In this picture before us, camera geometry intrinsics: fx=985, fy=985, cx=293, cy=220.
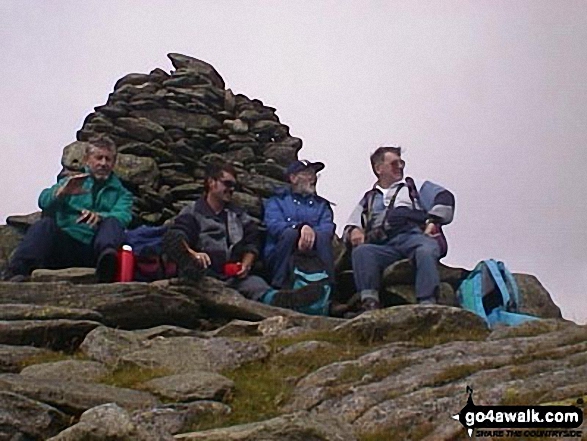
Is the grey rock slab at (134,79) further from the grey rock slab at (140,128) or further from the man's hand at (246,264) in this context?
the man's hand at (246,264)

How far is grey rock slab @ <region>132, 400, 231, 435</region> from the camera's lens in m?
8.37

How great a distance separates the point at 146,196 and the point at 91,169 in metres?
3.23

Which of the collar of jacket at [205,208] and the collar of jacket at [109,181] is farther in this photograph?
the collar of jacket at [109,181]

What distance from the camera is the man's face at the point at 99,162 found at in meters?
15.1

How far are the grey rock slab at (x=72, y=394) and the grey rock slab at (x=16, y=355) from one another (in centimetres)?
139

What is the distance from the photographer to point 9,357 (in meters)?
10.9

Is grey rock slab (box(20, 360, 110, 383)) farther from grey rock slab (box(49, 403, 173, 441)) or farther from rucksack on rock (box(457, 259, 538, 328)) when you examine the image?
rucksack on rock (box(457, 259, 538, 328))

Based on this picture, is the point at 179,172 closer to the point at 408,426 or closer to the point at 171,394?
the point at 171,394

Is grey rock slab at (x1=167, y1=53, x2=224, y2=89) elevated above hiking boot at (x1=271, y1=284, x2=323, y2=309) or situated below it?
above

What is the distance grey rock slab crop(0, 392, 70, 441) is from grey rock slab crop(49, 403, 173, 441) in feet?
2.91

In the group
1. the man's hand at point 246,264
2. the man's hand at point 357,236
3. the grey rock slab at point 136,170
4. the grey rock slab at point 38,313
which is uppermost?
the grey rock slab at point 136,170

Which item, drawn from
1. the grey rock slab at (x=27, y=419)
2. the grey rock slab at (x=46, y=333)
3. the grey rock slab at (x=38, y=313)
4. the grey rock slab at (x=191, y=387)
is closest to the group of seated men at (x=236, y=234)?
the grey rock slab at (x=38, y=313)

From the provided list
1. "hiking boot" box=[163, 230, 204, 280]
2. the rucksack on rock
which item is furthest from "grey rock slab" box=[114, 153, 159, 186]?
the rucksack on rock

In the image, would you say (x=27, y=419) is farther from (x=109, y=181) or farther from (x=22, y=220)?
(x=22, y=220)
